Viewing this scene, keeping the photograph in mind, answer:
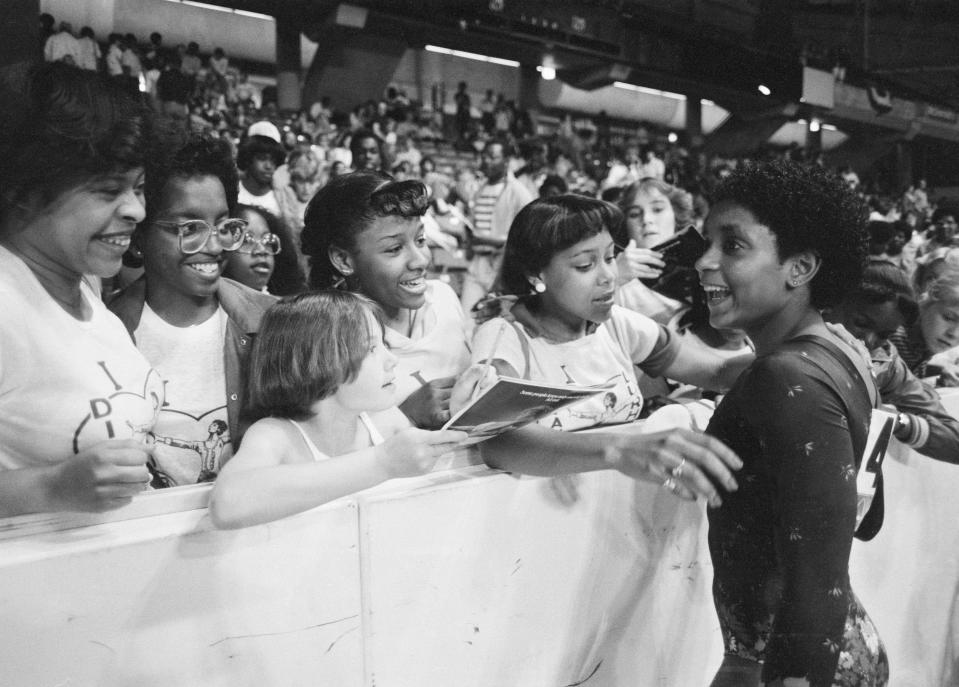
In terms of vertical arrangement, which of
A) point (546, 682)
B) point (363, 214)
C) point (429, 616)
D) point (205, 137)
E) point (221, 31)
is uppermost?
point (221, 31)

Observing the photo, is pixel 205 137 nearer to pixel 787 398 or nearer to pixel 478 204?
pixel 787 398

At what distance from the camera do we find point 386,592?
137 cm

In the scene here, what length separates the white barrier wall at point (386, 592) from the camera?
44.7 inches

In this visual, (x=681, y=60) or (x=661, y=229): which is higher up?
(x=681, y=60)

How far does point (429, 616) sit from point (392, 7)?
14.5 meters

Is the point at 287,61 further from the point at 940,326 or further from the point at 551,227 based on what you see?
the point at 551,227

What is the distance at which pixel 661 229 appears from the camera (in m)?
3.79

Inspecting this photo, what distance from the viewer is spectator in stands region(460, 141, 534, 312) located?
17.5 feet

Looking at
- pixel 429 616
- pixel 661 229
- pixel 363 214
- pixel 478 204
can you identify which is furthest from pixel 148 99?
pixel 478 204

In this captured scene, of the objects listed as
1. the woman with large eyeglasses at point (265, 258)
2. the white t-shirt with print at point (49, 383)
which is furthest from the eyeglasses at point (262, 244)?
the white t-shirt with print at point (49, 383)

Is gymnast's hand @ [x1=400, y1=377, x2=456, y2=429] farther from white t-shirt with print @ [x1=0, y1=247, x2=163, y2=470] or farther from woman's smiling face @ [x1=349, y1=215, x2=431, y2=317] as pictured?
white t-shirt with print @ [x1=0, y1=247, x2=163, y2=470]

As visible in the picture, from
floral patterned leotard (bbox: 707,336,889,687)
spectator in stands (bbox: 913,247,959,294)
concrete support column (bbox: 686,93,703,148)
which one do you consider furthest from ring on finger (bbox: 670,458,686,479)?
concrete support column (bbox: 686,93,703,148)

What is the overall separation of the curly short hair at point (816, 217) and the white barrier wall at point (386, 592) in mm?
556

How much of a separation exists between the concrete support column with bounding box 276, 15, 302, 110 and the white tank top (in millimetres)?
13859
